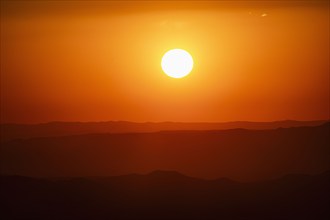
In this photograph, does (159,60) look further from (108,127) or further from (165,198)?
(165,198)

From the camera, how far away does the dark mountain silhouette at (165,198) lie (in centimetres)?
187

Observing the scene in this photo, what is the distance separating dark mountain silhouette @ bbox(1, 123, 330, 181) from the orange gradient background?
0.33 feet

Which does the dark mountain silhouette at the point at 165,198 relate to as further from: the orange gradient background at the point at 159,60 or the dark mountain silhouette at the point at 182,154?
the orange gradient background at the point at 159,60

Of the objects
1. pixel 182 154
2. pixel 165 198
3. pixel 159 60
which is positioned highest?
pixel 159 60

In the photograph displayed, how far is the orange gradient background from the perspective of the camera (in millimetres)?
2061

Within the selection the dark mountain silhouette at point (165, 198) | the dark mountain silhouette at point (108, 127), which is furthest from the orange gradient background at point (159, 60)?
the dark mountain silhouette at point (165, 198)

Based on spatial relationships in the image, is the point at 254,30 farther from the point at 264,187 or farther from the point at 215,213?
the point at 215,213

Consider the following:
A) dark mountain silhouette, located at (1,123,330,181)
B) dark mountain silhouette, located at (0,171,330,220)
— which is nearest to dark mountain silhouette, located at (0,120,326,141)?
dark mountain silhouette, located at (1,123,330,181)

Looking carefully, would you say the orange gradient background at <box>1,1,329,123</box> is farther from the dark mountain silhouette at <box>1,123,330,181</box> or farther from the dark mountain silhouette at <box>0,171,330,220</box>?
the dark mountain silhouette at <box>0,171,330,220</box>

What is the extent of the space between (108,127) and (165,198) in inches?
17.7

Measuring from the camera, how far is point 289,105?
205cm

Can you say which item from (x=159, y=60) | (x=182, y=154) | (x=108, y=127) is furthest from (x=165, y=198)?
(x=159, y=60)

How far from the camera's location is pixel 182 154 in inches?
77.7

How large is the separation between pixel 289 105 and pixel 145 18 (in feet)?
Result: 2.77
